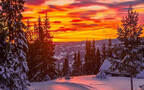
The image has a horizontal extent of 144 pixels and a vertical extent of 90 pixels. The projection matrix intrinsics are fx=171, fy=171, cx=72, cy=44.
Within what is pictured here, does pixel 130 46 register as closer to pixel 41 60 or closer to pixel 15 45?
pixel 15 45

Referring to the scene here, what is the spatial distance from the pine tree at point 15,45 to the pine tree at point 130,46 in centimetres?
1152

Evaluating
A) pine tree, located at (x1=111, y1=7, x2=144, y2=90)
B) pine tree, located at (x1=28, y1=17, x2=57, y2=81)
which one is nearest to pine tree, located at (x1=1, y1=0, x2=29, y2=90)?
pine tree, located at (x1=111, y1=7, x2=144, y2=90)

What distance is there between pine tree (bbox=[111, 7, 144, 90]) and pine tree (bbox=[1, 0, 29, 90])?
37.8ft

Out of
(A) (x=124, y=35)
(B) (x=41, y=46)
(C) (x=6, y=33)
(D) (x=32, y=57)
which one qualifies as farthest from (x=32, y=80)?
(A) (x=124, y=35)

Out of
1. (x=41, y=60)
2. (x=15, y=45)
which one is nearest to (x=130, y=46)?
(x=15, y=45)

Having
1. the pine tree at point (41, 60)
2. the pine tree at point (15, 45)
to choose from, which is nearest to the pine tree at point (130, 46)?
the pine tree at point (15, 45)

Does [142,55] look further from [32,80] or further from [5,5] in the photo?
[32,80]

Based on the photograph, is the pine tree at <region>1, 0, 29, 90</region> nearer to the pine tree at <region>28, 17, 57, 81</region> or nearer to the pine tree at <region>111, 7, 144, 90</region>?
the pine tree at <region>111, 7, 144, 90</region>

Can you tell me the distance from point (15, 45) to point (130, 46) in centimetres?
1444

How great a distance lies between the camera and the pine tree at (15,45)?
18.4m

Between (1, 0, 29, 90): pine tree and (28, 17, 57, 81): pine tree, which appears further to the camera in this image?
(28, 17, 57, 81): pine tree

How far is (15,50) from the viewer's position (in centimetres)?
1928

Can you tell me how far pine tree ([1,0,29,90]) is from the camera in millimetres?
18422

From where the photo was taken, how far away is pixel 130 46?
22.5m
